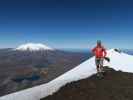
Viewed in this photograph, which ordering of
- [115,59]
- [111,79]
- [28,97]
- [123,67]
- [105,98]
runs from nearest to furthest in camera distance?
[105,98], [28,97], [111,79], [123,67], [115,59]

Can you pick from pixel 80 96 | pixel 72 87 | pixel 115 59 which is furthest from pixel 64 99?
pixel 115 59

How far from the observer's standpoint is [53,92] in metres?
22.5

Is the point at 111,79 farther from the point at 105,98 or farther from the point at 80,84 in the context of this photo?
the point at 105,98

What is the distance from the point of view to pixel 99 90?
65.5 feet

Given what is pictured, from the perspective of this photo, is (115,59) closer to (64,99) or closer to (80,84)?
(80,84)

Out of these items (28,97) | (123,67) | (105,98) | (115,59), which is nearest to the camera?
(105,98)

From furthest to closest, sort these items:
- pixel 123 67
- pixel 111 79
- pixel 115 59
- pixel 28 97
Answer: pixel 115 59 → pixel 123 67 → pixel 111 79 → pixel 28 97

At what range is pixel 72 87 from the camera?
22203 mm

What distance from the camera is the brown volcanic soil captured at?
18.7 metres

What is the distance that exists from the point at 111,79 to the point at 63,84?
17.9 ft

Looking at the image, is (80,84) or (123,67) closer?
(80,84)

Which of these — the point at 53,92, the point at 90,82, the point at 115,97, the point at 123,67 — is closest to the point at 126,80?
the point at 90,82

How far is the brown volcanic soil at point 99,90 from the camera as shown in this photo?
61.3 ft

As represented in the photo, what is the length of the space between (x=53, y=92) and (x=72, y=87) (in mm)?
2098
